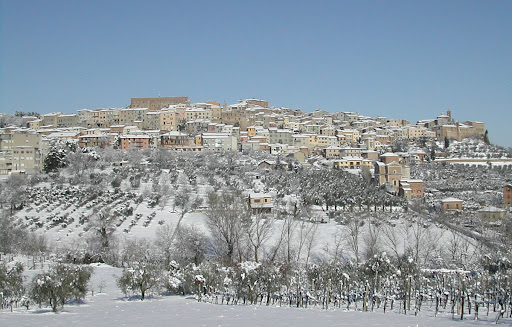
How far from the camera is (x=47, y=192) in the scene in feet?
105

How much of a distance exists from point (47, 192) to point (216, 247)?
1640 centimetres

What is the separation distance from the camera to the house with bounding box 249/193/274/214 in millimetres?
29455

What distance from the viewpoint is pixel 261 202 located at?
30.2 meters

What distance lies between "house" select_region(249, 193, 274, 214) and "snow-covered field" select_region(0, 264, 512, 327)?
53.7 ft

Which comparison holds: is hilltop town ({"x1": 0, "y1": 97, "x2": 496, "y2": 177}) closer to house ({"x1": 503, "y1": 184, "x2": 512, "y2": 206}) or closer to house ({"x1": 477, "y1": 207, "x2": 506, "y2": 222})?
house ({"x1": 503, "y1": 184, "x2": 512, "y2": 206})

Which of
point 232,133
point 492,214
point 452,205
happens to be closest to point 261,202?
point 452,205

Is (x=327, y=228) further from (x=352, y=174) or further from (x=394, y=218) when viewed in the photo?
(x=352, y=174)

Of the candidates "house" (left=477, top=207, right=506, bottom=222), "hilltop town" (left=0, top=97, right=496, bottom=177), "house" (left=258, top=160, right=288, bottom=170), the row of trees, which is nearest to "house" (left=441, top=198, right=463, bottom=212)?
"house" (left=477, top=207, right=506, bottom=222)

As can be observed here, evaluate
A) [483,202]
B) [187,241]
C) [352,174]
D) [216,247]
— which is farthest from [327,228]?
[352,174]

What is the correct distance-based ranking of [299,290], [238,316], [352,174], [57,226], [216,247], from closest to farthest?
[238,316] < [299,290] < [216,247] < [57,226] < [352,174]

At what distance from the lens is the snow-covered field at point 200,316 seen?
32.5 feet

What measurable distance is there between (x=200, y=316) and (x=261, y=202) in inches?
775

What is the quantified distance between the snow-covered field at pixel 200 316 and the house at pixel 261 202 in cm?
1636

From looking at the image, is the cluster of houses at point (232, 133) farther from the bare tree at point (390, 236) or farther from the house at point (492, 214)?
the bare tree at point (390, 236)
